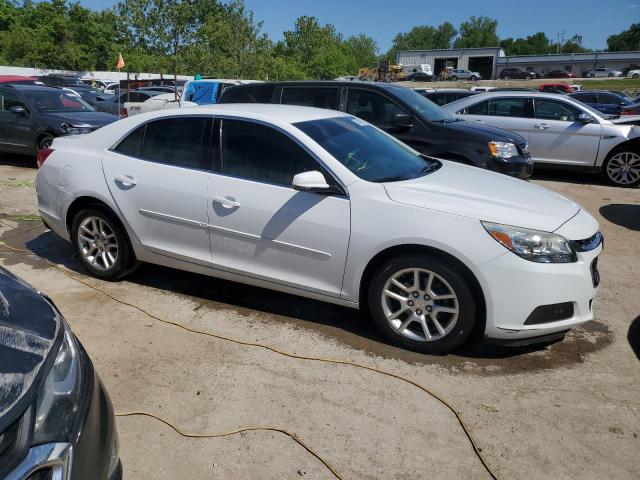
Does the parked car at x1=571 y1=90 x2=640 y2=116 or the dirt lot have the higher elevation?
the parked car at x1=571 y1=90 x2=640 y2=116

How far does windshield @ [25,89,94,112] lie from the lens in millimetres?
10758

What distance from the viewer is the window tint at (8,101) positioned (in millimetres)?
10664

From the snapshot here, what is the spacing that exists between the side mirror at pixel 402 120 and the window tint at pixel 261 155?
3.40 metres

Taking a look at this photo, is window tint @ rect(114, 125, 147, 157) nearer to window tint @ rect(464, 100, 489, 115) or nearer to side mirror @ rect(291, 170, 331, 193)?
side mirror @ rect(291, 170, 331, 193)

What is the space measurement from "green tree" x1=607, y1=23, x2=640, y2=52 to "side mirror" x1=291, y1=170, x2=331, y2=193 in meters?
127

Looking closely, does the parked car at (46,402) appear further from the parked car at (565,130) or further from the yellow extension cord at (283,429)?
the parked car at (565,130)

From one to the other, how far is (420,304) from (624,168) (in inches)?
307

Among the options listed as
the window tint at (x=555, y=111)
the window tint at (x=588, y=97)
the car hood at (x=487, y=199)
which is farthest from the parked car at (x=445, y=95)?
the car hood at (x=487, y=199)

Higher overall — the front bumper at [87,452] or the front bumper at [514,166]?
the front bumper at [514,166]

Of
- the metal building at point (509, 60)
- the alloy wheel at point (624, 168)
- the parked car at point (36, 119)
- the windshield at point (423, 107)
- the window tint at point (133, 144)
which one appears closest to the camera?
the window tint at point (133, 144)

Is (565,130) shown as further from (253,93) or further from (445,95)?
(253,93)

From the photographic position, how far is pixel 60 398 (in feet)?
5.84

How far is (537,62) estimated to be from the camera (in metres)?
90.2

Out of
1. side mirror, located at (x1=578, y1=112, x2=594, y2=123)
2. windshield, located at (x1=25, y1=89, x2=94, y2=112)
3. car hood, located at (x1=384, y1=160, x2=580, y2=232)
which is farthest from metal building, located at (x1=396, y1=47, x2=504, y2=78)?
car hood, located at (x1=384, y1=160, x2=580, y2=232)
